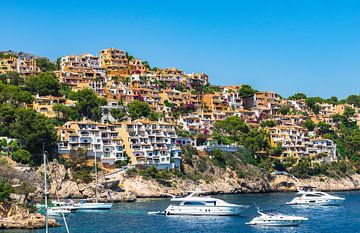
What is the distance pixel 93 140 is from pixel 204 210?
23.4 metres

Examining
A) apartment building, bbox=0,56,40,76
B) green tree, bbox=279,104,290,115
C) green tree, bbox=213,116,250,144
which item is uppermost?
apartment building, bbox=0,56,40,76

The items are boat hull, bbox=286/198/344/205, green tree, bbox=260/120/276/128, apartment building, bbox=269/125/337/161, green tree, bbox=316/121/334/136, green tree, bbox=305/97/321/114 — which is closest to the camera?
boat hull, bbox=286/198/344/205

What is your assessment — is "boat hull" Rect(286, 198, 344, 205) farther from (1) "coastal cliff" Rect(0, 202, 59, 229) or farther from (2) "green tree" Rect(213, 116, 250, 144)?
(1) "coastal cliff" Rect(0, 202, 59, 229)

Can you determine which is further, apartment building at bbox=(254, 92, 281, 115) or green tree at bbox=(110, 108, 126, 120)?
apartment building at bbox=(254, 92, 281, 115)

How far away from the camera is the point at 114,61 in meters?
129

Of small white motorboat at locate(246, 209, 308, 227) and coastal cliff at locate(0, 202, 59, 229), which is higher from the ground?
coastal cliff at locate(0, 202, 59, 229)

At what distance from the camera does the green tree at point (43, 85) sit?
328ft

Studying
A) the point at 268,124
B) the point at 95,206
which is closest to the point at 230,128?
the point at 268,124

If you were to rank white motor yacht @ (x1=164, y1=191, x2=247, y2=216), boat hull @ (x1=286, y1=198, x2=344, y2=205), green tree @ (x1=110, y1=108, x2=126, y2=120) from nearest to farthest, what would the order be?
1. white motor yacht @ (x1=164, y1=191, x2=247, y2=216)
2. boat hull @ (x1=286, y1=198, x2=344, y2=205)
3. green tree @ (x1=110, y1=108, x2=126, y2=120)

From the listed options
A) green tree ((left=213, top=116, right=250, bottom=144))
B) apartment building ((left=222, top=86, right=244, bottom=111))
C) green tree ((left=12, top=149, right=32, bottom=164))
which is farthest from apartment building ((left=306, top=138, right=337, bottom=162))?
green tree ((left=12, top=149, right=32, bottom=164))

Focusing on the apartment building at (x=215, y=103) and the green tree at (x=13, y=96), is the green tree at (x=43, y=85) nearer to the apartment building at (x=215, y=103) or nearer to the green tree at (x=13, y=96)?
the green tree at (x=13, y=96)

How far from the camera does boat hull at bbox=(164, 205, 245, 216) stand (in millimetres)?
66188

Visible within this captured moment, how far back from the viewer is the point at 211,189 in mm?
88188

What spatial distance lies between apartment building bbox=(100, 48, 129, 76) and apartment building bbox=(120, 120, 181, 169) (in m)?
34.3
